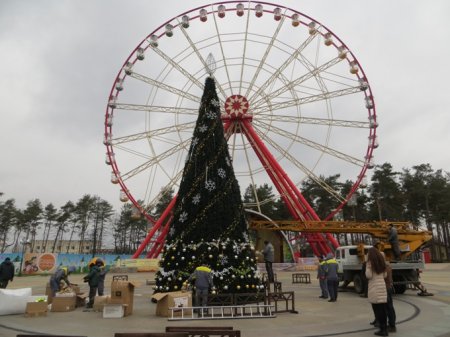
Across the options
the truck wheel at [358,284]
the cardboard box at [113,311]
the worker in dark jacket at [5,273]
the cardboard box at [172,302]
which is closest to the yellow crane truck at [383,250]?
the truck wheel at [358,284]

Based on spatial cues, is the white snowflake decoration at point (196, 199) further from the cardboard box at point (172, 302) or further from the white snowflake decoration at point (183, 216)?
the cardboard box at point (172, 302)

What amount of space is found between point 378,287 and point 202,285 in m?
4.17

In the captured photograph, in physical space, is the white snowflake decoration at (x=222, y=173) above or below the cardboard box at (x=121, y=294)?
above

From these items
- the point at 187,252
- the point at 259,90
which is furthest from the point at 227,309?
the point at 259,90

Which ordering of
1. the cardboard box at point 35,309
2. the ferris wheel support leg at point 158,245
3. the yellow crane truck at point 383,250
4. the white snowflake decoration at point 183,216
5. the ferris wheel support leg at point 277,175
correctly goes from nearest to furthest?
the cardboard box at point 35,309, the white snowflake decoration at point 183,216, the yellow crane truck at point 383,250, the ferris wheel support leg at point 277,175, the ferris wheel support leg at point 158,245

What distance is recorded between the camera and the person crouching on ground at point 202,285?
891cm

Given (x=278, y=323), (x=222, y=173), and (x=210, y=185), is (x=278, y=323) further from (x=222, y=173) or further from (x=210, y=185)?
(x=222, y=173)

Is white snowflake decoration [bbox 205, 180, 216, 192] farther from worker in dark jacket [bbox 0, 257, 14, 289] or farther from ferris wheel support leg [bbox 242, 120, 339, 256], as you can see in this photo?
ferris wheel support leg [bbox 242, 120, 339, 256]

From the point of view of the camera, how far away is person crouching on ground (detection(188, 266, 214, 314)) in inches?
351

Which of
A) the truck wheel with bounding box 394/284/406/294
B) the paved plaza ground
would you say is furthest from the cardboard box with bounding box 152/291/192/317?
the truck wheel with bounding box 394/284/406/294

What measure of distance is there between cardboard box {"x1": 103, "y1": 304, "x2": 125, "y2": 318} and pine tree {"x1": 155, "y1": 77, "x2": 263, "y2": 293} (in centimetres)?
173

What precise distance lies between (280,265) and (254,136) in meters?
16.0

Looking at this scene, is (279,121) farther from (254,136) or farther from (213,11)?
(213,11)

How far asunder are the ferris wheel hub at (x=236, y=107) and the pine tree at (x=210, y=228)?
1313cm
